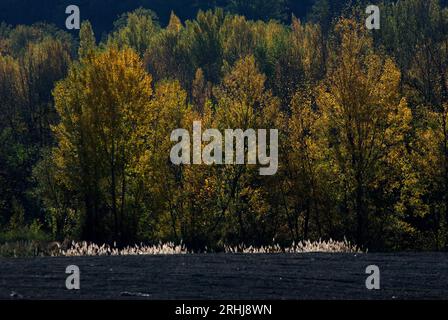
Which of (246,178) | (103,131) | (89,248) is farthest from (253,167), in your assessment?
(89,248)

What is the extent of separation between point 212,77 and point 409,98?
30.0 metres

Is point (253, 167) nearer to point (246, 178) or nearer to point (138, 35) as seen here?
point (246, 178)

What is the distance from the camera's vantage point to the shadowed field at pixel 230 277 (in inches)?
826

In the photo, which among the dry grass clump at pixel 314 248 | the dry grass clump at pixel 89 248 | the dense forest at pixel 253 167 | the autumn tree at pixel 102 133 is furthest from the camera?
the autumn tree at pixel 102 133

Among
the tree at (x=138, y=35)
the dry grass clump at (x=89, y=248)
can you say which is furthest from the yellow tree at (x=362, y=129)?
the tree at (x=138, y=35)

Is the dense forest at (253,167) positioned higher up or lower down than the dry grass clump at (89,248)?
higher up

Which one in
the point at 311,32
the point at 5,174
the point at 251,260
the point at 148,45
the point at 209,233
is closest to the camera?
the point at 251,260

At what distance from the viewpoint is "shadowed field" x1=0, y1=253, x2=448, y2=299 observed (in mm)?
20984

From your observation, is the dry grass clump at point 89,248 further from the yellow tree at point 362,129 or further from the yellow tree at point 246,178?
the yellow tree at point 362,129

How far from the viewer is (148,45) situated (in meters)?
97.4

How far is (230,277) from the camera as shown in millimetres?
23578

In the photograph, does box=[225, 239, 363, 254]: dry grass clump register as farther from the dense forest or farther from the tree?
the tree

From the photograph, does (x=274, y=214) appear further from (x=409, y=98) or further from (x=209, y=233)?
(x=409, y=98)
